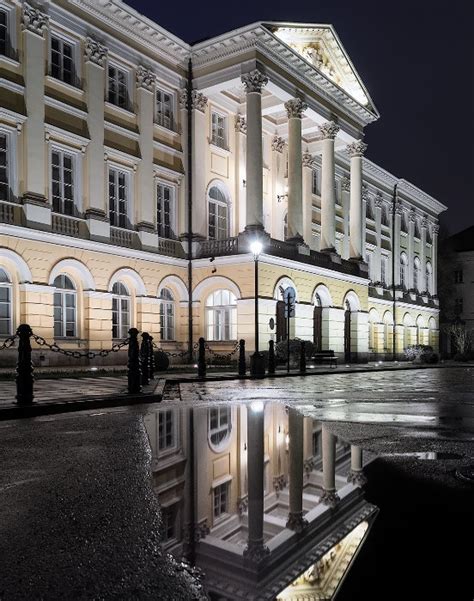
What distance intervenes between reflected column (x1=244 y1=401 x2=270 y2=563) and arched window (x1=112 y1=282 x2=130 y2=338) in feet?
61.8

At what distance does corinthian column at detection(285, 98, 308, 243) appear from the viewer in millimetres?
32875

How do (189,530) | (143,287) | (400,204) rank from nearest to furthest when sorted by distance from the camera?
(189,530) < (143,287) < (400,204)

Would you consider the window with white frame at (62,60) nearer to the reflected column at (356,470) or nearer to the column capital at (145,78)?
the column capital at (145,78)

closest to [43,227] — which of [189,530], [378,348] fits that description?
[189,530]

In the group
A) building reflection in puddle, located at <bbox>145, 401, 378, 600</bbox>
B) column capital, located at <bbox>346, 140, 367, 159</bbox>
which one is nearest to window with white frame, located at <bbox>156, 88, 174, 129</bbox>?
column capital, located at <bbox>346, 140, 367, 159</bbox>

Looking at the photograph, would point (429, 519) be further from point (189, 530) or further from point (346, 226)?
point (346, 226)

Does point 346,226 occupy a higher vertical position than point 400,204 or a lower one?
lower

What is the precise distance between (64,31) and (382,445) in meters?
24.0

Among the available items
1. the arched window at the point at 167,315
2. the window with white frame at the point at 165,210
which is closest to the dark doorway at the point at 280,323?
the arched window at the point at 167,315

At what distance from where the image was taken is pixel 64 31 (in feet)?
81.0

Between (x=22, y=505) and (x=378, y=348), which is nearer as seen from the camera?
(x=22, y=505)

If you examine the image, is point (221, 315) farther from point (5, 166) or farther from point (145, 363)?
point (145, 363)

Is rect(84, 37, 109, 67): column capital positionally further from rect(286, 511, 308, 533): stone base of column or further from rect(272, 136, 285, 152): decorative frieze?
rect(286, 511, 308, 533): stone base of column

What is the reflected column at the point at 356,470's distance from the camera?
433cm
